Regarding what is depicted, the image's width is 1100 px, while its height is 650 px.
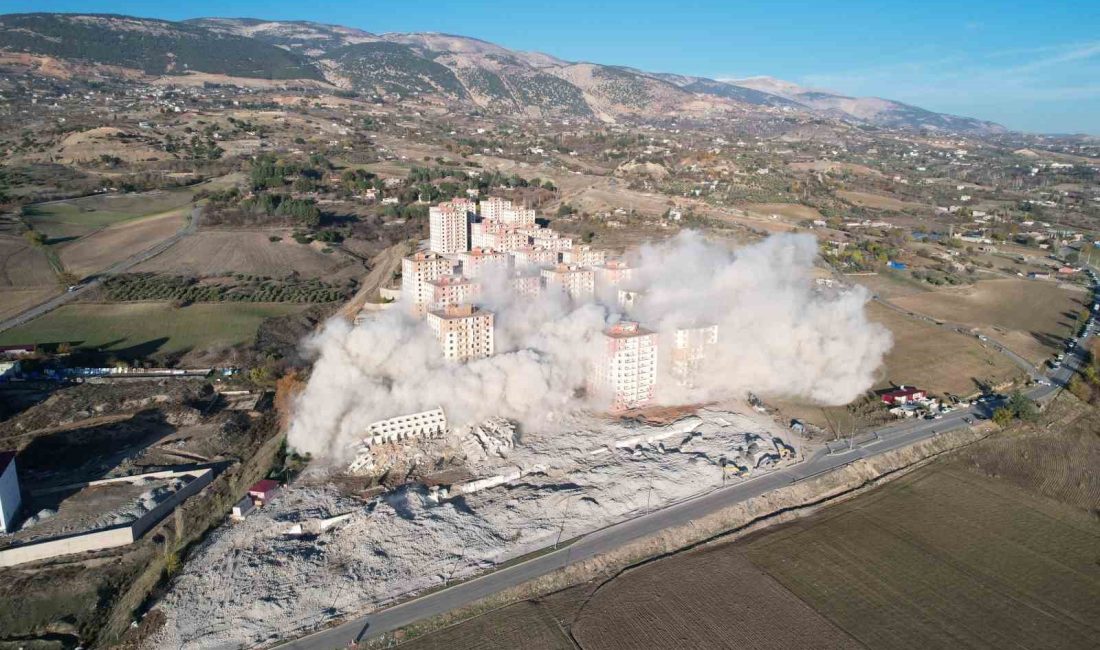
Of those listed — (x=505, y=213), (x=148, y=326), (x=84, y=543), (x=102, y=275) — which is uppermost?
(x=505, y=213)

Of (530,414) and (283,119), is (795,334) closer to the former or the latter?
(530,414)

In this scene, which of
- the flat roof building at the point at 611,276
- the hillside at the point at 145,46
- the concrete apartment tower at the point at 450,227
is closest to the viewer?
the flat roof building at the point at 611,276

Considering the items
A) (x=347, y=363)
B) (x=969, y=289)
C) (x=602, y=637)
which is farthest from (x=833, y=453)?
(x=969, y=289)

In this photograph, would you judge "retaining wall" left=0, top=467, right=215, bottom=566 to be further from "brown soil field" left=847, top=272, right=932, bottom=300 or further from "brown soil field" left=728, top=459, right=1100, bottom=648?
"brown soil field" left=847, top=272, right=932, bottom=300

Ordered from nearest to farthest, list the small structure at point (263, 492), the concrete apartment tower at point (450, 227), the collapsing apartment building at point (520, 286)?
1. the small structure at point (263, 492)
2. the collapsing apartment building at point (520, 286)
3. the concrete apartment tower at point (450, 227)

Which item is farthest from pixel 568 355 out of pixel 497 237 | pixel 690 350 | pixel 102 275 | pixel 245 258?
pixel 102 275

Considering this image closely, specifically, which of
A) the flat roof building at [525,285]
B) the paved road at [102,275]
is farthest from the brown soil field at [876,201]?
the paved road at [102,275]

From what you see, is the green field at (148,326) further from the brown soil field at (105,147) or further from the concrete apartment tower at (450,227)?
the brown soil field at (105,147)

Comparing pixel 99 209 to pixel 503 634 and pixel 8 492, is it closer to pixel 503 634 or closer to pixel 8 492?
pixel 8 492
